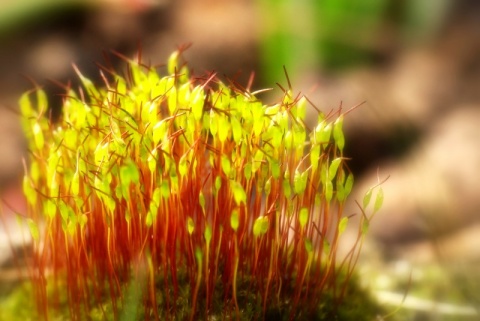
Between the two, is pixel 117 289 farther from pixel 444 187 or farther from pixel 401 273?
pixel 444 187

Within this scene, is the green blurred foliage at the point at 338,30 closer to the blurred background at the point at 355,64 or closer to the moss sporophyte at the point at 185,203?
the blurred background at the point at 355,64

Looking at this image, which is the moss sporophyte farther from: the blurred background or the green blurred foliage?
the green blurred foliage

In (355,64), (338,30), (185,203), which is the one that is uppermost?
(338,30)

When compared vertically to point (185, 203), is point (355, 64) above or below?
above

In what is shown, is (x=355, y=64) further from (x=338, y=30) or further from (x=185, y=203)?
(x=185, y=203)

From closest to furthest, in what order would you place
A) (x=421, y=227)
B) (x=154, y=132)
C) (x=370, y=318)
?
(x=154, y=132), (x=370, y=318), (x=421, y=227)

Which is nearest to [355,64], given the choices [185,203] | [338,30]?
[338,30]

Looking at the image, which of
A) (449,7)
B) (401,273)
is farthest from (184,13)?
(401,273)
